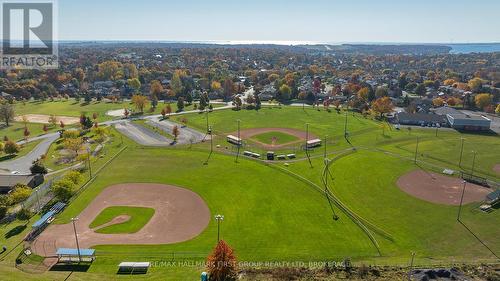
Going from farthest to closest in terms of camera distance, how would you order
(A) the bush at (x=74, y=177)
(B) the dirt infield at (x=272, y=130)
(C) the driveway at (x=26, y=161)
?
(B) the dirt infield at (x=272, y=130)
(C) the driveway at (x=26, y=161)
(A) the bush at (x=74, y=177)

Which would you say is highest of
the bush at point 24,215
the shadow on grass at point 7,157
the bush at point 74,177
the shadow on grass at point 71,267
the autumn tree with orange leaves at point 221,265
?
the bush at point 74,177

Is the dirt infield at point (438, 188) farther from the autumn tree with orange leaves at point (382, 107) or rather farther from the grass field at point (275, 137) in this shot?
the autumn tree with orange leaves at point (382, 107)

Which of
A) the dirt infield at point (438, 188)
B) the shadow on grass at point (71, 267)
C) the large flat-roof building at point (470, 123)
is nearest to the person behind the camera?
the shadow on grass at point (71, 267)

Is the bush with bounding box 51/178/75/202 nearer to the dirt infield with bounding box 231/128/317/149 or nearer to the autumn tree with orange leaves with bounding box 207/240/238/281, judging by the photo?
the autumn tree with orange leaves with bounding box 207/240/238/281

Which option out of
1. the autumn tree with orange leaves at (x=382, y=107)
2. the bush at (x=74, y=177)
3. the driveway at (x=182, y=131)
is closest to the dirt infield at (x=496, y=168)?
the autumn tree with orange leaves at (x=382, y=107)

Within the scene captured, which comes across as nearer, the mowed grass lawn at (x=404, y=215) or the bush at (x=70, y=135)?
the mowed grass lawn at (x=404, y=215)

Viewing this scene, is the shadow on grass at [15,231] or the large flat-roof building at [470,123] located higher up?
the large flat-roof building at [470,123]
